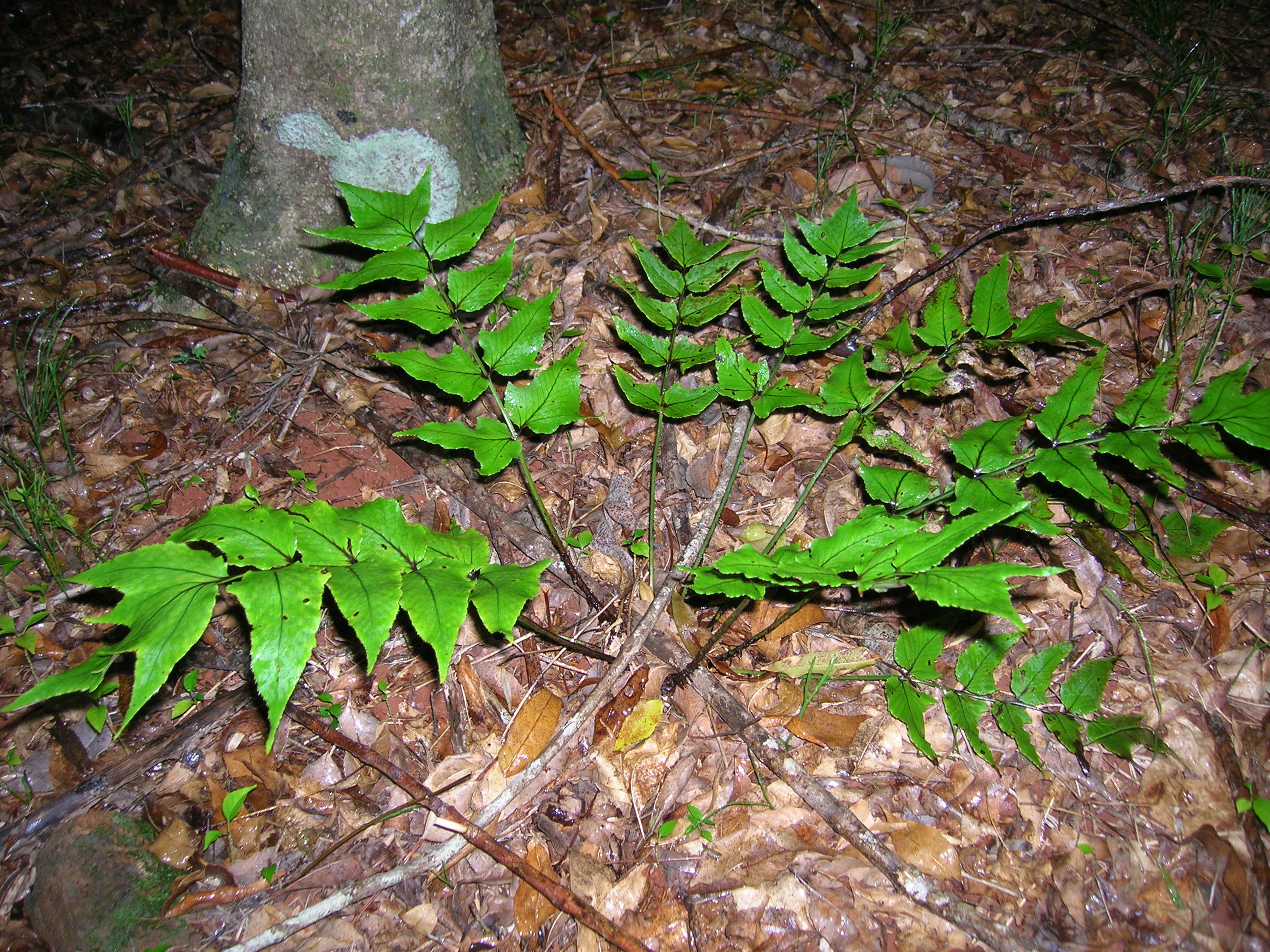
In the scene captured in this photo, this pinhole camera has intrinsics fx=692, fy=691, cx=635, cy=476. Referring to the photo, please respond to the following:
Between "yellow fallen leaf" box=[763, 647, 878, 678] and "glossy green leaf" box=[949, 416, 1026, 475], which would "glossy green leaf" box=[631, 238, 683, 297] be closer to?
"glossy green leaf" box=[949, 416, 1026, 475]

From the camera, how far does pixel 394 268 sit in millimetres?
1971

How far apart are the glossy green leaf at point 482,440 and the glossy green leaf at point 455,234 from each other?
0.49 m

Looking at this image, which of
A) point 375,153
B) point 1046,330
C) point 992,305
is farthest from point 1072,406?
point 375,153

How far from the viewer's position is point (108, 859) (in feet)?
6.41

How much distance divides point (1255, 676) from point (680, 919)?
74.7 inches

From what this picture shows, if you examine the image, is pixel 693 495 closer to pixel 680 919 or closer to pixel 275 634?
pixel 680 919

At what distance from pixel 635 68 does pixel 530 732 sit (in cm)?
382

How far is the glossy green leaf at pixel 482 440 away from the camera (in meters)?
1.94

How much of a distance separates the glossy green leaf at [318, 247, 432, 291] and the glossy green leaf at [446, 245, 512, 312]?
83 millimetres

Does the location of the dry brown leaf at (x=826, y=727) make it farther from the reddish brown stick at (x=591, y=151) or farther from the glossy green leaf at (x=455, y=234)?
the reddish brown stick at (x=591, y=151)

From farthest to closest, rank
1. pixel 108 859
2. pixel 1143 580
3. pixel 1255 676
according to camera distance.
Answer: pixel 1143 580
pixel 1255 676
pixel 108 859

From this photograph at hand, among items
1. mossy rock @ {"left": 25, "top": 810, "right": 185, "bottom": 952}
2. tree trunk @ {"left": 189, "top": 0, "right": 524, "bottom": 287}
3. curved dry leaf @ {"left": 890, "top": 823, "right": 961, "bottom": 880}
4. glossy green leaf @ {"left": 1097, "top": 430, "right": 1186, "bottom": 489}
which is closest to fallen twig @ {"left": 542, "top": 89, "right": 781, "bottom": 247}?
tree trunk @ {"left": 189, "top": 0, "right": 524, "bottom": 287}

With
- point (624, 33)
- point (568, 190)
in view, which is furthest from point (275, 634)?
point (624, 33)

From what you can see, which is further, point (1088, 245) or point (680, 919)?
point (1088, 245)
